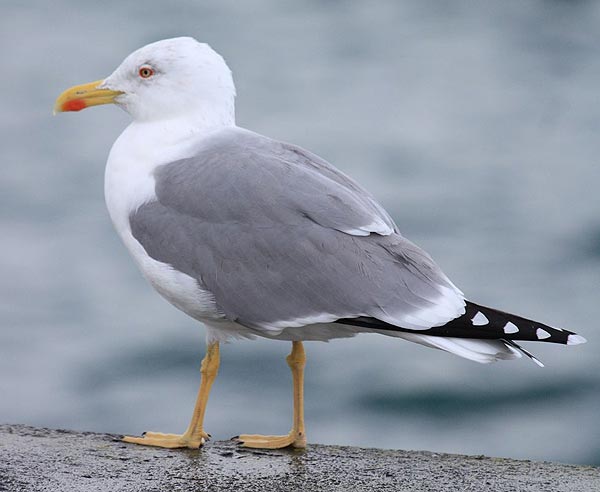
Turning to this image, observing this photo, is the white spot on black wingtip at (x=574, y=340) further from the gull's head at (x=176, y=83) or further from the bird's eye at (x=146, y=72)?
the bird's eye at (x=146, y=72)

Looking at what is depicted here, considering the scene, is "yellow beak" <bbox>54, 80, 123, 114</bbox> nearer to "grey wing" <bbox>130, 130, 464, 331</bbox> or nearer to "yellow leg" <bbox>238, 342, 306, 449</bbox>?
"grey wing" <bbox>130, 130, 464, 331</bbox>

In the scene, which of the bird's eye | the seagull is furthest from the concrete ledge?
the bird's eye

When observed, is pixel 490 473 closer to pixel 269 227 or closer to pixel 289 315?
pixel 289 315

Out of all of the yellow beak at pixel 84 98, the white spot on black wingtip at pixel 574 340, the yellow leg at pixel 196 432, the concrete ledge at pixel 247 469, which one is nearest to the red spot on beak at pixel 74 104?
the yellow beak at pixel 84 98

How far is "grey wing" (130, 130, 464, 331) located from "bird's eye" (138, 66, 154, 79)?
514 mm

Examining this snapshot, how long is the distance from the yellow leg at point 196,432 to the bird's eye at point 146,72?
1.07 meters

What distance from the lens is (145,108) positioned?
15.1 feet

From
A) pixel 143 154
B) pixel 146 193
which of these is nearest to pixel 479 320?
pixel 146 193

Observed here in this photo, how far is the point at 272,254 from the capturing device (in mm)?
4172

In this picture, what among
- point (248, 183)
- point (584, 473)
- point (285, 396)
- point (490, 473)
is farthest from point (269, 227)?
point (285, 396)

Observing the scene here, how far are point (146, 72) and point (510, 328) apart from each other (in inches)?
69.9

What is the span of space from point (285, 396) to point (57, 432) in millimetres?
4327

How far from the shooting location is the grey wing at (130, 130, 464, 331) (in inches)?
161

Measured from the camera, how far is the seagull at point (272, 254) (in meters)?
4.01
